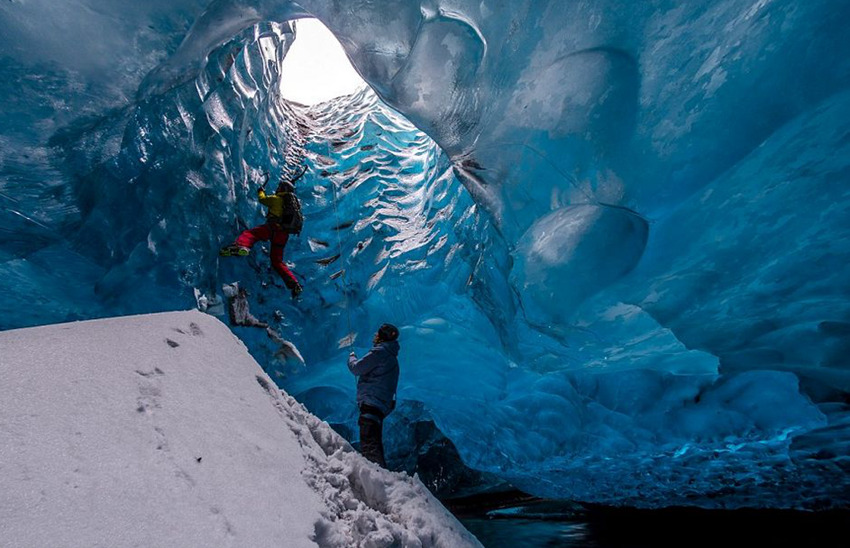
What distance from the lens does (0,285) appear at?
13.9ft

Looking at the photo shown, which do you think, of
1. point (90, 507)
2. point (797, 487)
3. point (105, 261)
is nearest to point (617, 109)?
point (90, 507)

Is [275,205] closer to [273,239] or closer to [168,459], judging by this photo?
[273,239]

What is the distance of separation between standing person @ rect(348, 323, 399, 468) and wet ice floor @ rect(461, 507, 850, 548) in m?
2.30

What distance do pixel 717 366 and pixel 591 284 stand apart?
1.59m

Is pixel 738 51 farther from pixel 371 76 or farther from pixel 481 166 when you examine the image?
pixel 371 76

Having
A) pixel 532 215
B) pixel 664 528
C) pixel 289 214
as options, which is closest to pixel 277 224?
pixel 289 214

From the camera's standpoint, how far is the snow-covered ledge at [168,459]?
38.2 inches

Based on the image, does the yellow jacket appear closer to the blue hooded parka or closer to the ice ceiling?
the ice ceiling

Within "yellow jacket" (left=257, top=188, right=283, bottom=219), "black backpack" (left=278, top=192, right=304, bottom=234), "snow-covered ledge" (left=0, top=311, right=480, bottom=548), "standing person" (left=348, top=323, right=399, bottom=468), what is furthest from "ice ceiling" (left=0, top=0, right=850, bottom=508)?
"snow-covered ledge" (left=0, top=311, right=480, bottom=548)

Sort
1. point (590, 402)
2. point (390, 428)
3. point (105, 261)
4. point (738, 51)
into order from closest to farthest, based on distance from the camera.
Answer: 1. point (738, 51)
2. point (105, 261)
3. point (590, 402)
4. point (390, 428)

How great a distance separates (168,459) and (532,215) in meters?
3.21

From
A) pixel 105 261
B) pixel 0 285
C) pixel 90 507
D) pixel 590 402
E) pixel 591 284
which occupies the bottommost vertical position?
pixel 90 507

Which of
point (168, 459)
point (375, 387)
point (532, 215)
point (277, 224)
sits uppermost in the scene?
point (532, 215)

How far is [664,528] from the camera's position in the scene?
612 centimetres
